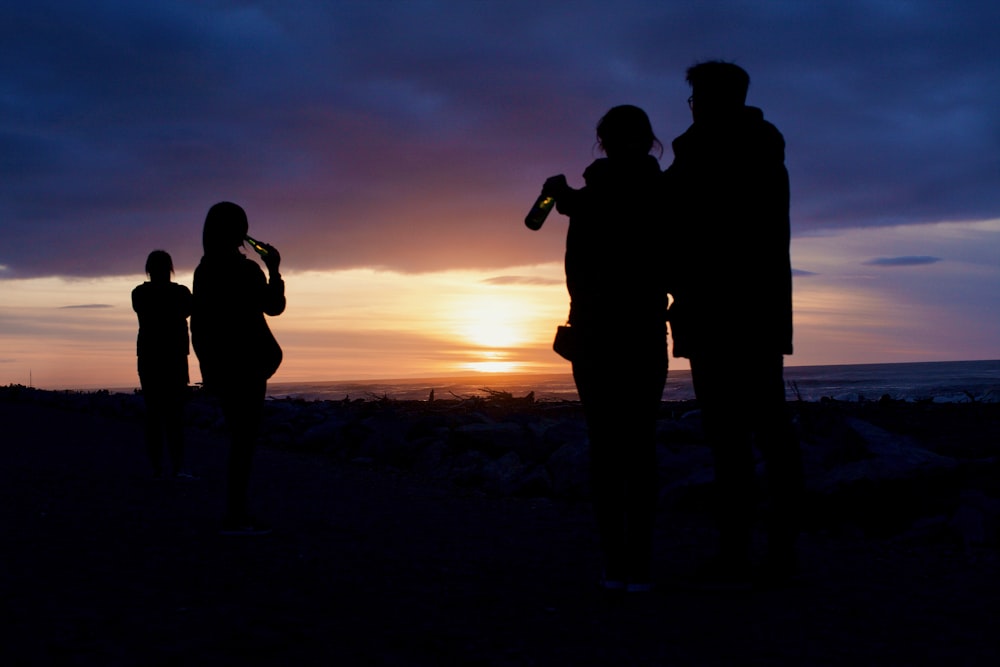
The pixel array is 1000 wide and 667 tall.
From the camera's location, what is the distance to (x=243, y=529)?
5.58 meters

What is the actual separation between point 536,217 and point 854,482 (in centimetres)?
352

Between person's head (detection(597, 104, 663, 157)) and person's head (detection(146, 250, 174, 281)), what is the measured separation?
6317 millimetres

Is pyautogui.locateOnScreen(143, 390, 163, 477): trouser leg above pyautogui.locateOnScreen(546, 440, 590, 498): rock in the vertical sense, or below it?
above

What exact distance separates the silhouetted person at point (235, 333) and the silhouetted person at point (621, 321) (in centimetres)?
249

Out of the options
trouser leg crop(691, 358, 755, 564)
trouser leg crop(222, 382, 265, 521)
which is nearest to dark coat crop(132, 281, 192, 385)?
trouser leg crop(222, 382, 265, 521)

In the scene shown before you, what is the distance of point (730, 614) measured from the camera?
143 inches

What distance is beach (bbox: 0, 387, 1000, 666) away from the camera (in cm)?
322

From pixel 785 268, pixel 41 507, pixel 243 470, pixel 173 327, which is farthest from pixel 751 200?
pixel 173 327

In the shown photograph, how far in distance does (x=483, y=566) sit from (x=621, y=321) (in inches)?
65.0

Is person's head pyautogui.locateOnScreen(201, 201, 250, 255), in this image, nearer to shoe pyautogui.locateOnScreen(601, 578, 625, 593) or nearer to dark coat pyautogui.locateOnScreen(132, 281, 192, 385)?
shoe pyautogui.locateOnScreen(601, 578, 625, 593)

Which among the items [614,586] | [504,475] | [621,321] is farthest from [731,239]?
[504,475]

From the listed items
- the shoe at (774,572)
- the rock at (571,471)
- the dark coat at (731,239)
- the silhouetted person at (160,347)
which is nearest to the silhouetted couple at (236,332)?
the dark coat at (731,239)

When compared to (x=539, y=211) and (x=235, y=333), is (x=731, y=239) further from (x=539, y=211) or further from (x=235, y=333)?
(x=235, y=333)

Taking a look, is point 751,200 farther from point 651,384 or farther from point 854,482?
point 854,482
